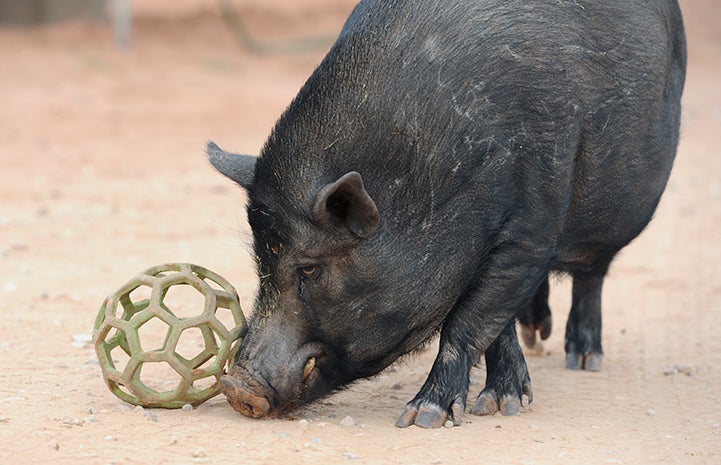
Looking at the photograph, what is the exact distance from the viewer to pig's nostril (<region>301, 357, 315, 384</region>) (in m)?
4.95

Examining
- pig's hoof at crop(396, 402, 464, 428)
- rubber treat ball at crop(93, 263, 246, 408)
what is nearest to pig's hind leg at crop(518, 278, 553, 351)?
pig's hoof at crop(396, 402, 464, 428)

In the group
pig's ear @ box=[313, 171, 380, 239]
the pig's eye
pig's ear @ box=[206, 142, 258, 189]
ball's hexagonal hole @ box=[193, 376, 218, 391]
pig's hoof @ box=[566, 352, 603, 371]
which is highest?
pig's ear @ box=[206, 142, 258, 189]

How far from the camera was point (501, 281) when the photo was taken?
16.8ft

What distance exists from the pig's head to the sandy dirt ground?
17cm

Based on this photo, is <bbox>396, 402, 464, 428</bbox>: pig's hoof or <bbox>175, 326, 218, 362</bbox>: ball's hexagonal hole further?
<bbox>175, 326, 218, 362</bbox>: ball's hexagonal hole

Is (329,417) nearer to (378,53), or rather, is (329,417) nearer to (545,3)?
(378,53)

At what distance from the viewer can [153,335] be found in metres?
6.50

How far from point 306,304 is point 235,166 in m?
0.69

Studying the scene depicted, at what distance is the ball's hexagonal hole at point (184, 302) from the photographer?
704 cm

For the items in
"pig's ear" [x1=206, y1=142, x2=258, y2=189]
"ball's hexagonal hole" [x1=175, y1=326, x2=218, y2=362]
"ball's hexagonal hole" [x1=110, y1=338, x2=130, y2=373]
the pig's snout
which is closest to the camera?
the pig's snout

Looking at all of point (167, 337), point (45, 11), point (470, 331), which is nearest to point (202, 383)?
point (167, 337)

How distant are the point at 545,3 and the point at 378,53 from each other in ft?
2.66

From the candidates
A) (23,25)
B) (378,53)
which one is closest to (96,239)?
(378,53)

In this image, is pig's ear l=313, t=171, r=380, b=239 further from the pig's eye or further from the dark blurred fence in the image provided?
the dark blurred fence
